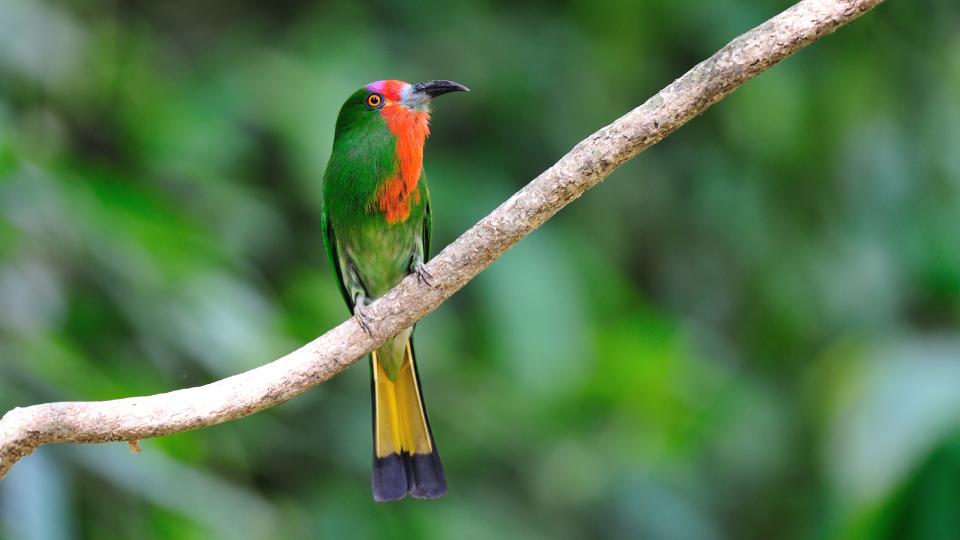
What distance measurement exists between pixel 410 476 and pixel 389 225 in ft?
2.20

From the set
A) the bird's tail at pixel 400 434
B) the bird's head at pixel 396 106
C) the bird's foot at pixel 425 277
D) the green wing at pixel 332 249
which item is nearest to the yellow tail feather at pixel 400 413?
the bird's tail at pixel 400 434

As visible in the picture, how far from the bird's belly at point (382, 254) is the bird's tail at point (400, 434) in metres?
0.19

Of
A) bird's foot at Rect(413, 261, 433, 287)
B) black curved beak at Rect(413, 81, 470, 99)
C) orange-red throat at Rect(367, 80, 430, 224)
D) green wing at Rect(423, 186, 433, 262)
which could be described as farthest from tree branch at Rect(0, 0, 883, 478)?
green wing at Rect(423, 186, 433, 262)

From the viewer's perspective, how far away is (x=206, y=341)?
3678 millimetres

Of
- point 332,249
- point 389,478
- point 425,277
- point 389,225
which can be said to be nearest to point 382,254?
point 389,225

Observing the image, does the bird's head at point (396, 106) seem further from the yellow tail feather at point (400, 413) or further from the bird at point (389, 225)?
the yellow tail feather at point (400, 413)

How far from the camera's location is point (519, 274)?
429cm

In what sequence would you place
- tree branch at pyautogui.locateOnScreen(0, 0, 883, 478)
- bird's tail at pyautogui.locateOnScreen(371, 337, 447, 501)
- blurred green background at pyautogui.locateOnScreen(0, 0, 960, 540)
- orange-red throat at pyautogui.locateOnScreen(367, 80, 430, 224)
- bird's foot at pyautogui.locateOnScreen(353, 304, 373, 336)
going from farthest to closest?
blurred green background at pyautogui.locateOnScreen(0, 0, 960, 540)
bird's tail at pyautogui.locateOnScreen(371, 337, 447, 501)
orange-red throat at pyautogui.locateOnScreen(367, 80, 430, 224)
bird's foot at pyautogui.locateOnScreen(353, 304, 373, 336)
tree branch at pyautogui.locateOnScreen(0, 0, 883, 478)

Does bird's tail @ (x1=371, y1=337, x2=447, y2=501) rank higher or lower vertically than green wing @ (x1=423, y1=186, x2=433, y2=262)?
lower

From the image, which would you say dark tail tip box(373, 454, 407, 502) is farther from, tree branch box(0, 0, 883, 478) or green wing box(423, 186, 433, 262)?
tree branch box(0, 0, 883, 478)

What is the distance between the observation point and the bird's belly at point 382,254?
10.5ft

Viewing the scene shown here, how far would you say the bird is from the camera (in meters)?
3.09

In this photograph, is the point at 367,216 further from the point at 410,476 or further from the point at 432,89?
the point at 410,476

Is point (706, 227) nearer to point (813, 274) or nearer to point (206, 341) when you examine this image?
point (813, 274)
